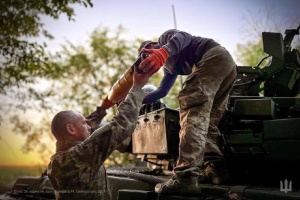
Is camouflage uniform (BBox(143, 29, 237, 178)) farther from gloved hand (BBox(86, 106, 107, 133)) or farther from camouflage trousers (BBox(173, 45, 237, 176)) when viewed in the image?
gloved hand (BBox(86, 106, 107, 133))

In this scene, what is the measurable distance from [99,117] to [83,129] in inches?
32.2

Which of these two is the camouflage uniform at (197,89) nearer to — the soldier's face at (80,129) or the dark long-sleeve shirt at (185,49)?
the dark long-sleeve shirt at (185,49)

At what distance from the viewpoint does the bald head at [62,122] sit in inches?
119

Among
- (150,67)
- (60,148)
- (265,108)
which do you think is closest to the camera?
(150,67)

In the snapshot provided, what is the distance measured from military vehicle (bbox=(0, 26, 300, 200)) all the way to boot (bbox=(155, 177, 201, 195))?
65 mm

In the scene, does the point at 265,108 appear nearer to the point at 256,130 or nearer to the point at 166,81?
the point at 256,130

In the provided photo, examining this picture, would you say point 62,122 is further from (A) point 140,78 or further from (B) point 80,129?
(A) point 140,78

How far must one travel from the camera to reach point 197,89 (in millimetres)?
3145

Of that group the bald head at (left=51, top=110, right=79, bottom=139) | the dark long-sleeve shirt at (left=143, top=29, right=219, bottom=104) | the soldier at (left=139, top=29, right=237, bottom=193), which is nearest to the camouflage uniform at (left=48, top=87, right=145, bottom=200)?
the bald head at (left=51, top=110, right=79, bottom=139)

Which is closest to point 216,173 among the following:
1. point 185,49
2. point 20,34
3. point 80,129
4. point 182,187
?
point 182,187

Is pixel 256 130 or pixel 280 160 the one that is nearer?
pixel 280 160

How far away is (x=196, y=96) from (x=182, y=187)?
753mm

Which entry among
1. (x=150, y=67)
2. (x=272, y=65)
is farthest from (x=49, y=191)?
(x=272, y=65)

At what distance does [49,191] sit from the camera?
455 cm
